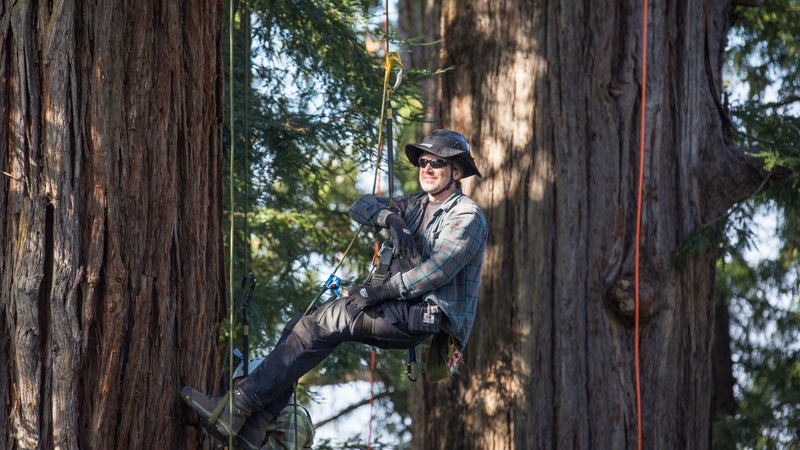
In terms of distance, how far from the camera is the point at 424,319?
558 cm

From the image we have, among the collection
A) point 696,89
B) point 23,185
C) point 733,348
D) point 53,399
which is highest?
point 696,89

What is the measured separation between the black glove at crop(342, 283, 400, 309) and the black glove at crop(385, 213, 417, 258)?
20 cm

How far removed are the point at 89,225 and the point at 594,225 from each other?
4266 millimetres

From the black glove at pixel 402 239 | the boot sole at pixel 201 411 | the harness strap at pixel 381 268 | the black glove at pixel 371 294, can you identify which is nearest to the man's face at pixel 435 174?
the black glove at pixel 402 239

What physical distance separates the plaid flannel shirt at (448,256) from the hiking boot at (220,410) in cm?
97

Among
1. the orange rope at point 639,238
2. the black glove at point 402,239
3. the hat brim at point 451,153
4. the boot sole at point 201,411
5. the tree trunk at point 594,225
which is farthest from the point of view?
the tree trunk at point 594,225

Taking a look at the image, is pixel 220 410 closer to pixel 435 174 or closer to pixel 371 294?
pixel 371 294

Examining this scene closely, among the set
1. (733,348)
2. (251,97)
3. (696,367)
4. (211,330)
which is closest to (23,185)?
(211,330)

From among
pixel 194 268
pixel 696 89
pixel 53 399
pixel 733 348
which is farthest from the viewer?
pixel 733 348

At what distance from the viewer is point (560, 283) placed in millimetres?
7973

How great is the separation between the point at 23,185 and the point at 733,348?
971cm

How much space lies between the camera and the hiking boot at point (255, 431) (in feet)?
18.0

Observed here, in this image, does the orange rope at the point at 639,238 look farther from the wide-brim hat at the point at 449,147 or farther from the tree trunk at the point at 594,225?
the wide-brim hat at the point at 449,147

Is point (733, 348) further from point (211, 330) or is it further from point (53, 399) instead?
point (53, 399)
